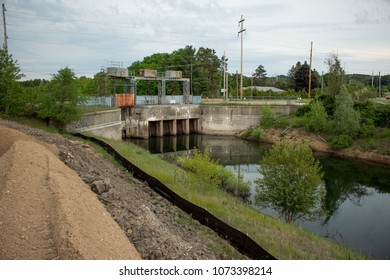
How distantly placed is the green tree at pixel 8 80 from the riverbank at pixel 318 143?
31.1 meters

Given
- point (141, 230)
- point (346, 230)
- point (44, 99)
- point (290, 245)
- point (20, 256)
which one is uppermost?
point (44, 99)

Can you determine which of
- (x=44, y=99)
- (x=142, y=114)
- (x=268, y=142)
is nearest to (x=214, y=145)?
(x=268, y=142)

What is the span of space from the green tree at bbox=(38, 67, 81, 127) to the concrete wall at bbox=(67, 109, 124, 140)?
192cm

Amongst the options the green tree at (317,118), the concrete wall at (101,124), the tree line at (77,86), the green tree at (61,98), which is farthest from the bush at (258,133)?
the green tree at (61,98)

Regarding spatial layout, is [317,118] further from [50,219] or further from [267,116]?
[50,219]

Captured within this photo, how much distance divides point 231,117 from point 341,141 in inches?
736

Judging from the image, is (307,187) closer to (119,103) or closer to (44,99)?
(44,99)

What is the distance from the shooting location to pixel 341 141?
38.6 metres

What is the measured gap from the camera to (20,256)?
6520 millimetres

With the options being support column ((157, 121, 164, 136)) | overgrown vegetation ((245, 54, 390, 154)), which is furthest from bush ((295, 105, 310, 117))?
support column ((157, 121, 164, 136))

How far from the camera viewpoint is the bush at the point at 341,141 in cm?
3845

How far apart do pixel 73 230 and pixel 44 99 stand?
84.2ft

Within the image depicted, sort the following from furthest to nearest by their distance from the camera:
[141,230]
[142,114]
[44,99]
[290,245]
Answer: [142,114] < [44,99] < [290,245] < [141,230]

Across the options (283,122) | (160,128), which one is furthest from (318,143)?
(160,128)
